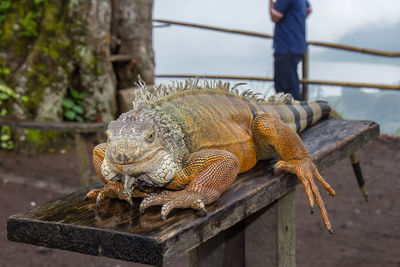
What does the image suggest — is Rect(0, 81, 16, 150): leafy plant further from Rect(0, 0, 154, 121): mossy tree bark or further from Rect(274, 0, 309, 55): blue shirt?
Rect(274, 0, 309, 55): blue shirt

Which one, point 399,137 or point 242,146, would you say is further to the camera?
point 399,137

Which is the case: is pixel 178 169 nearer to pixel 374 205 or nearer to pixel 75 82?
pixel 374 205

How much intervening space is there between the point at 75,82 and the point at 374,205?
4163mm

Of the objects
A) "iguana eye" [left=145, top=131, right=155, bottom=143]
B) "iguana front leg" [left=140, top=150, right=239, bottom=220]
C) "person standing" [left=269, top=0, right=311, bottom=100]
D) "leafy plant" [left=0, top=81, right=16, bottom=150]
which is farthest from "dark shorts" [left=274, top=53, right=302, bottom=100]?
"iguana eye" [left=145, top=131, right=155, bottom=143]

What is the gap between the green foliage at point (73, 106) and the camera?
602 centimetres

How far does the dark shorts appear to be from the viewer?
484 centimetres

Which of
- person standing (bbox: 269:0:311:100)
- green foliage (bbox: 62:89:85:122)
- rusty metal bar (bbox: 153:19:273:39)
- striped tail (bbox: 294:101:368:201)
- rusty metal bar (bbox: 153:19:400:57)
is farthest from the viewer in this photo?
rusty metal bar (bbox: 153:19:273:39)

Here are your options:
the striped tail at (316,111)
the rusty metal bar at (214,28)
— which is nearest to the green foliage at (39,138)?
the rusty metal bar at (214,28)

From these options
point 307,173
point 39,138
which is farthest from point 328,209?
point 39,138

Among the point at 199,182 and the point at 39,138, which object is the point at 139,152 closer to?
the point at 199,182

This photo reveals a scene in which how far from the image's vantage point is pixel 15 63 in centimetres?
586

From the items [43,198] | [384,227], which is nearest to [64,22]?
[43,198]

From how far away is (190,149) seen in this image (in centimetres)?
179

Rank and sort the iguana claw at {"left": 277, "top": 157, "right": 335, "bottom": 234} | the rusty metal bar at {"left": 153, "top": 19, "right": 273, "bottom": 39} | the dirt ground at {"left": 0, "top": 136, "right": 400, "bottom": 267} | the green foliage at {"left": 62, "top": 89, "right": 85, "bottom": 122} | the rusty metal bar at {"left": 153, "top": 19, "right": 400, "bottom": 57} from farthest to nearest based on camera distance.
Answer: the rusty metal bar at {"left": 153, "top": 19, "right": 273, "bottom": 39}, the rusty metal bar at {"left": 153, "top": 19, "right": 400, "bottom": 57}, the green foliage at {"left": 62, "top": 89, "right": 85, "bottom": 122}, the dirt ground at {"left": 0, "top": 136, "right": 400, "bottom": 267}, the iguana claw at {"left": 277, "top": 157, "right": 335, "bottom": 234}
